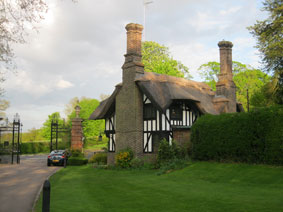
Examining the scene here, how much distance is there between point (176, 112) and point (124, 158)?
4.96 meters

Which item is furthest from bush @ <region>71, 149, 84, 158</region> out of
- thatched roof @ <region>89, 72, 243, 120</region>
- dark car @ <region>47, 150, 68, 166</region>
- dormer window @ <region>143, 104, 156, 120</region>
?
dormer window @ <region>143, 104, 156, 120</region>

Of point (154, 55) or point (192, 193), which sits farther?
point (154, 55)

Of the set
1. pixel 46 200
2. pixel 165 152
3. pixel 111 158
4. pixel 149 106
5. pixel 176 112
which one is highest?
pixel 149 106

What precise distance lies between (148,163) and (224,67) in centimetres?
1112

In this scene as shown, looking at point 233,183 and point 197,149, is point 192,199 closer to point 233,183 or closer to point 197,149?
point 233,183

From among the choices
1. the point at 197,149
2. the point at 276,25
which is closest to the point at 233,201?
the point at 197,149

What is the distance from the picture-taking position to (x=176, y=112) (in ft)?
72.5

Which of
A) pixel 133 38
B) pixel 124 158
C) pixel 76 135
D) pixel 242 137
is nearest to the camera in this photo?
pixel 242 137

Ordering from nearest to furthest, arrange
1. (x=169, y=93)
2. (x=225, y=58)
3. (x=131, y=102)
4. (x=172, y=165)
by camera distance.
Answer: (x=172, y=165) < (x=169, y=93) < (x=131, y=102) < (x=225, y=58)

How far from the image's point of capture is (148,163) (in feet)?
69.8

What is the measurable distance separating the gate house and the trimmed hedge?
292 centimetres

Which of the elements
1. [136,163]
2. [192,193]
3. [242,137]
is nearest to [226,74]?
[136,163]

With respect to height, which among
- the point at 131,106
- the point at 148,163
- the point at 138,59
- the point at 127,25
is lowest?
the point at 148,163

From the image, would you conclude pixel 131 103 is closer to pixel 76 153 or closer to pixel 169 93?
pixel 169 93
